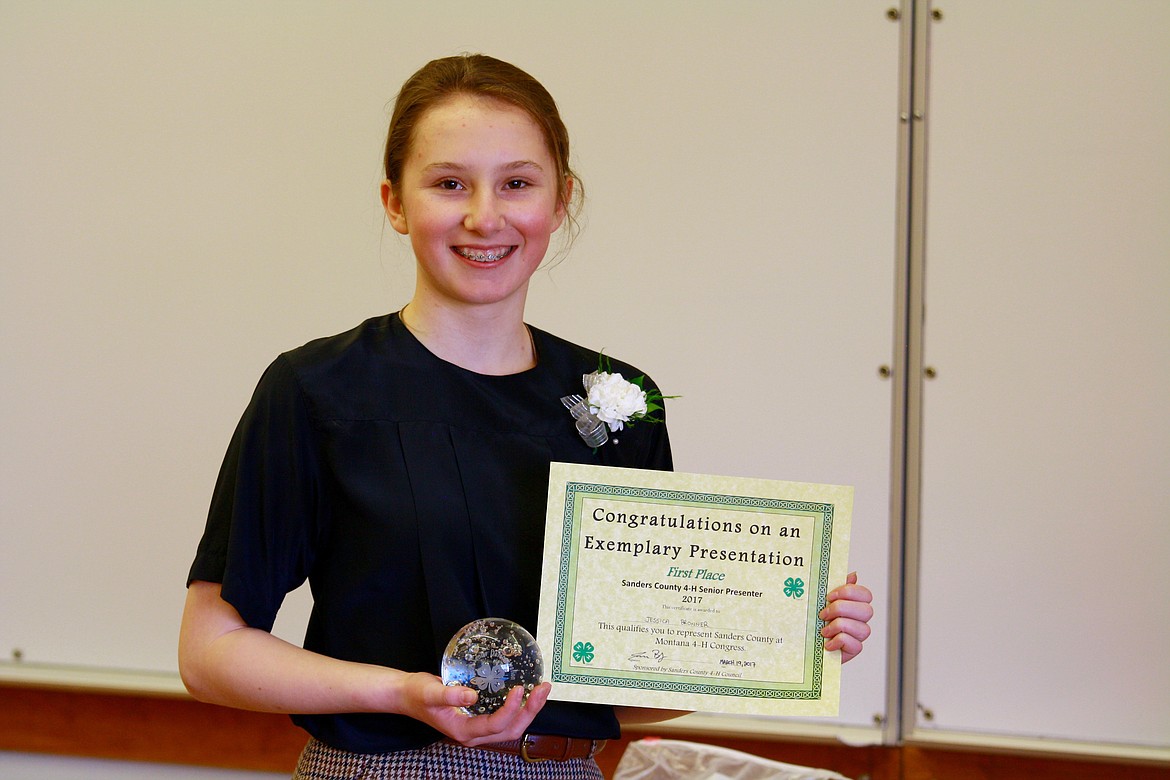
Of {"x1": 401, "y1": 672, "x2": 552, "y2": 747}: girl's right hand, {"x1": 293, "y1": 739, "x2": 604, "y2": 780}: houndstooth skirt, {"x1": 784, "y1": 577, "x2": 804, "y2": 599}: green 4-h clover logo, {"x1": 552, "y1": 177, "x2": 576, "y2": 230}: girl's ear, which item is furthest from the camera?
{"x1": 552, "y1": 177, "x2": 576, "y2": 230}: girl's ear

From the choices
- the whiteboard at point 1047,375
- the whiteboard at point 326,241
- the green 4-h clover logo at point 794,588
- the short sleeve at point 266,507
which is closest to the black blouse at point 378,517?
the short sleeve at point 266,507

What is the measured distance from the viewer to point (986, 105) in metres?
2.85

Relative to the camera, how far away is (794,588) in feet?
4.89

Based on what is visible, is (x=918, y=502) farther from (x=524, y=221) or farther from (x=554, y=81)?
(x=524, y=221)

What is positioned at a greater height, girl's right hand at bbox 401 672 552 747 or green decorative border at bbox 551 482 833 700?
green decorative border at bbox 551 482 833 700

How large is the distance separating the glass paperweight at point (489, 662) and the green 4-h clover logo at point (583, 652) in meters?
0.11


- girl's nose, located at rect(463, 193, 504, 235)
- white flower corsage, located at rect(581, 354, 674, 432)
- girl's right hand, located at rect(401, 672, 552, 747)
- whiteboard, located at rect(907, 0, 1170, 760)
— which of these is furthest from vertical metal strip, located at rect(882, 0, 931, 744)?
girl's right hand, located at rect(401, 672, 552, 747)

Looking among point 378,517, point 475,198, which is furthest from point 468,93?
point 378,517

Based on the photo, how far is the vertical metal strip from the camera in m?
2.85

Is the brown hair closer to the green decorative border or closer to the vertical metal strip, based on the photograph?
the green decorative border

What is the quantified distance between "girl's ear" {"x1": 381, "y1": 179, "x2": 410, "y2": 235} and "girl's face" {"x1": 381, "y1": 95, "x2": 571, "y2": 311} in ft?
0.14

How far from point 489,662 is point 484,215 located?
1.78 ft

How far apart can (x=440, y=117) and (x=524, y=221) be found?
0.17m
